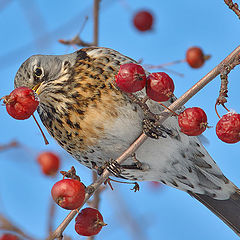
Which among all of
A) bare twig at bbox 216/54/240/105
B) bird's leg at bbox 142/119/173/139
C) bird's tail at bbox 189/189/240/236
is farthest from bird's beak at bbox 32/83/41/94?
bird's tail at bbox 189/189/240/236

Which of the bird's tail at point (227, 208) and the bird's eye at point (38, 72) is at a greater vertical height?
the bird's eye at point (38, 72)

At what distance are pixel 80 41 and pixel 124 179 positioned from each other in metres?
1.18

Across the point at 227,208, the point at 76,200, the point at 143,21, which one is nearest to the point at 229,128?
the point at 76,200

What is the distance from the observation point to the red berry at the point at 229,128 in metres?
1.95

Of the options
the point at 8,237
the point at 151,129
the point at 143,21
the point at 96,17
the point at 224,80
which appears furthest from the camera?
the point at 143,21

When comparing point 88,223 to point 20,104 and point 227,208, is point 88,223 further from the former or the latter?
point 227,208

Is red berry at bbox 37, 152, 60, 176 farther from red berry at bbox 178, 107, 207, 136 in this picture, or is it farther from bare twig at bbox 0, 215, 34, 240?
red berry at bbox 178, 107, 207, 136

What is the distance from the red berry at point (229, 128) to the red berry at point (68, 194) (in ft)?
2.51

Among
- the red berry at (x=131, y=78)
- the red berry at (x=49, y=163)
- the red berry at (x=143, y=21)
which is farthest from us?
the red berry at (x=143, y=21)

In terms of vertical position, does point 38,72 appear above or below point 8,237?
above

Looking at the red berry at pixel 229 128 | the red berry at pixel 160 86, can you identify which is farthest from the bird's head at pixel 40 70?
the red berry at pixel 229 128

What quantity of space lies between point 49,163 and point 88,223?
1.62 metres

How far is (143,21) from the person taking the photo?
4.17 meters

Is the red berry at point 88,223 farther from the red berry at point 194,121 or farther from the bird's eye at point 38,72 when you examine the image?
the bird's eye at point 38,72
